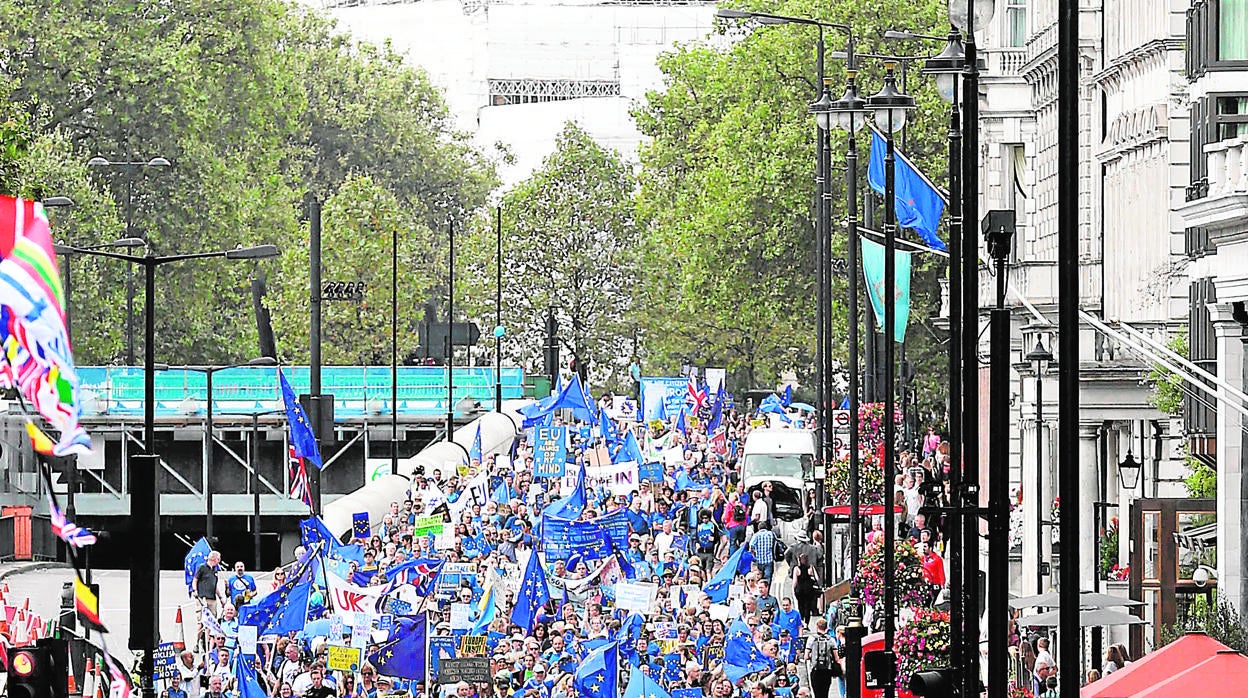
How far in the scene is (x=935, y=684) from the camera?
1345 centimetres

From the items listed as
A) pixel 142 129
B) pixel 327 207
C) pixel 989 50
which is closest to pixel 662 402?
pixel 989 50

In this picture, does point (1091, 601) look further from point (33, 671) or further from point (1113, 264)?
point (1113, 264)

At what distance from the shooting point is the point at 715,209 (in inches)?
2279

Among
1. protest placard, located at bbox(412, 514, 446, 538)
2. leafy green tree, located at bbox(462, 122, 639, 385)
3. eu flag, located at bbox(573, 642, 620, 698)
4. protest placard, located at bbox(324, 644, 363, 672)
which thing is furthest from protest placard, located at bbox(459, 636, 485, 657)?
leafy green tree, located at bbox(462, 122, 639, 385)

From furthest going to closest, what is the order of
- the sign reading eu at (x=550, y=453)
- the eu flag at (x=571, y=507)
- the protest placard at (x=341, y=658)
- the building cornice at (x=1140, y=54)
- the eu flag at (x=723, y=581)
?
the sign reading eu at (x=550, y=453), the building cornice at (x=1140, y=54), the eu flag at (x=571, y=507), the eu flag at (x=723, y=581), the protest placard at (x=341, y=658)

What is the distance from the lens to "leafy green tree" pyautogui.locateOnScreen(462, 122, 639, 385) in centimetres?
8475

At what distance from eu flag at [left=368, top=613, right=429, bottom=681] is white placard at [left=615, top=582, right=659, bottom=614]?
204 cm

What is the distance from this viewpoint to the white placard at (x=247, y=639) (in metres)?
21.3

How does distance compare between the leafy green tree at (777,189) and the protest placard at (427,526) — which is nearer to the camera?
the protest placard at (427,526)

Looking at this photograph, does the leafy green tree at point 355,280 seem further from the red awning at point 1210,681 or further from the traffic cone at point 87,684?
the red awning at point 1210,681

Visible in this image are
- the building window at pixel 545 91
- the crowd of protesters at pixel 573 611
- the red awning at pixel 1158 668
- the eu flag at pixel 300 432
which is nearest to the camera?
the red awning at pixel 1158 668

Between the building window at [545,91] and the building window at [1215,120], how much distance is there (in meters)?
97.0

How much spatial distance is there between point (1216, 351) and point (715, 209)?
3635 cm

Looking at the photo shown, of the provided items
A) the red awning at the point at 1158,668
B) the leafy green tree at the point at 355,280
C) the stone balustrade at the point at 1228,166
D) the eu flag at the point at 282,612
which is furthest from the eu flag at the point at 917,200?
the leafy green tree at the point at 355,280
